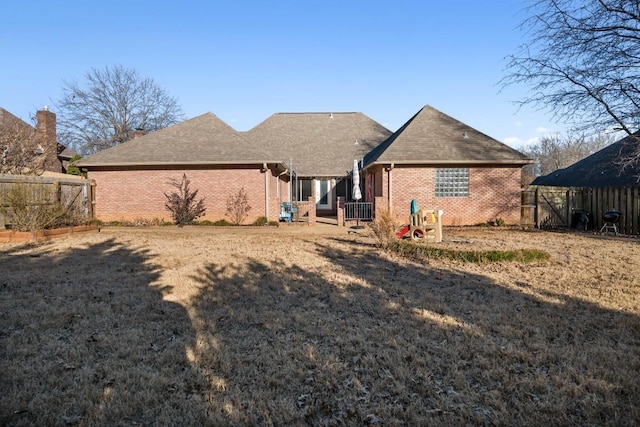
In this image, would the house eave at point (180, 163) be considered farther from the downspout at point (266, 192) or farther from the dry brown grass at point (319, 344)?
the dry brown grass at point (319, 344)

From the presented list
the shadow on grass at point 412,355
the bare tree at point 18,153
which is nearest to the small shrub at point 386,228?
the shadow on grass at point 412,355

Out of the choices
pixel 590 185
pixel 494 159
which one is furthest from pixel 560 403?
pixel 590 185

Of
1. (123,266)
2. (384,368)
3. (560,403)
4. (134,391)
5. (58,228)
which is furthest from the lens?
(58,228)

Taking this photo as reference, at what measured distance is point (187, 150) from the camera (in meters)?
18.8

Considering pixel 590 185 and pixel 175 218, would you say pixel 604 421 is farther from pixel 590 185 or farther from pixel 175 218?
pixel 590 185

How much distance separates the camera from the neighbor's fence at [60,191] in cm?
1251

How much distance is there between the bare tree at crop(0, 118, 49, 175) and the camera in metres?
22.2

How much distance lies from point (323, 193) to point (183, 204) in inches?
439

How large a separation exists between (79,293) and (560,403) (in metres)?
6.39

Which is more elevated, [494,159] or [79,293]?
[494,159]

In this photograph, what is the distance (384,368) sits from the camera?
3.72 metres

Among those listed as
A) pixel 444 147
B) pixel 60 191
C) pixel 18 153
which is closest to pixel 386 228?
pixel 444 147

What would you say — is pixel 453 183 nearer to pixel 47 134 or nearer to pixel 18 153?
pixel 18 153

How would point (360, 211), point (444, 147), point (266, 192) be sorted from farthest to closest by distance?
point (360, 211) → point (444, 147) → point (266, 192)
